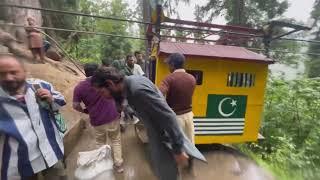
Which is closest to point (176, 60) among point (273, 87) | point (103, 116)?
point (103, 116)

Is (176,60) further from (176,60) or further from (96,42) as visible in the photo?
(96,42)

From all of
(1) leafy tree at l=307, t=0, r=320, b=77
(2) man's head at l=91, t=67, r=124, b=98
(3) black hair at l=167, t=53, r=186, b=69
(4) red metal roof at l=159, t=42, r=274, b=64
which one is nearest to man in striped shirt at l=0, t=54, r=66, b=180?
(2) man's head at l=91, t=67, r=124, b=98

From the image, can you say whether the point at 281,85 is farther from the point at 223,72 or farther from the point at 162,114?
the point at 162,114

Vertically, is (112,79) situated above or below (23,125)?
above

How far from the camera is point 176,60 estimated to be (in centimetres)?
514

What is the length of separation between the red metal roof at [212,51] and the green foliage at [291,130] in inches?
81.4

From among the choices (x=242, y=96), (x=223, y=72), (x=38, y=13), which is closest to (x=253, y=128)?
(x=242, y=96)

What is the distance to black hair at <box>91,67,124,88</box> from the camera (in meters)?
3.58

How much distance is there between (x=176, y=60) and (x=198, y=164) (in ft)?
5.19

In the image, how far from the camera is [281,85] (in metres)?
11.0

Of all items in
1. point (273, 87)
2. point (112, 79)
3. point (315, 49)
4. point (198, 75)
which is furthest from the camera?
point (315, 49)

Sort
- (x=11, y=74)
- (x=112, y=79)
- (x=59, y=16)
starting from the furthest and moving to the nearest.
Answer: (x=59, y=16)
(x=112, y=79)
(x=11, y=74)

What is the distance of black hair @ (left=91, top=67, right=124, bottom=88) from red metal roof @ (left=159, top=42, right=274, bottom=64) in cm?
157

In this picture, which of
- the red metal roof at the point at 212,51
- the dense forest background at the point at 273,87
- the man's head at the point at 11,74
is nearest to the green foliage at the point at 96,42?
the dense forest background at the point at 273,87
